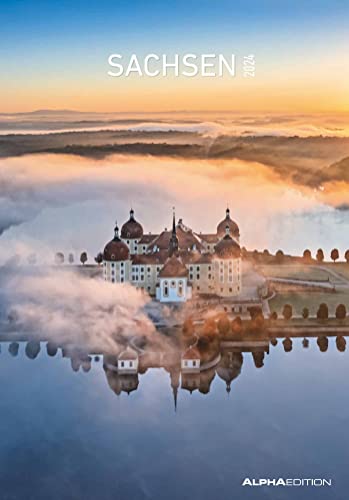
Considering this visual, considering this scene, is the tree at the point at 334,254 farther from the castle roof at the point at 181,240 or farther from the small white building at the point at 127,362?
the small white building at the point at 127,362

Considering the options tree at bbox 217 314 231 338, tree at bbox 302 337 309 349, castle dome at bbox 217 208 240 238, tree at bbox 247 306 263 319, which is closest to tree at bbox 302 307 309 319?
tree at bbox 302 337 309 349

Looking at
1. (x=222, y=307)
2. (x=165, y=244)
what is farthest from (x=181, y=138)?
(x=222, y=307)

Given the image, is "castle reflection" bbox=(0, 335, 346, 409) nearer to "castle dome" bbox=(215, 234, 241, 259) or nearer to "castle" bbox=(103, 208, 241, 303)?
"castle" bbox=(103, 208, 241, 303)

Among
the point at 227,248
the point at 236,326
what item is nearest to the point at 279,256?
the point at 227,248

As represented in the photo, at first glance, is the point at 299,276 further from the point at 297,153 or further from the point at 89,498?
the point at 89,498

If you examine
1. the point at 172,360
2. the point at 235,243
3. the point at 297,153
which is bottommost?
the point at 172,360
